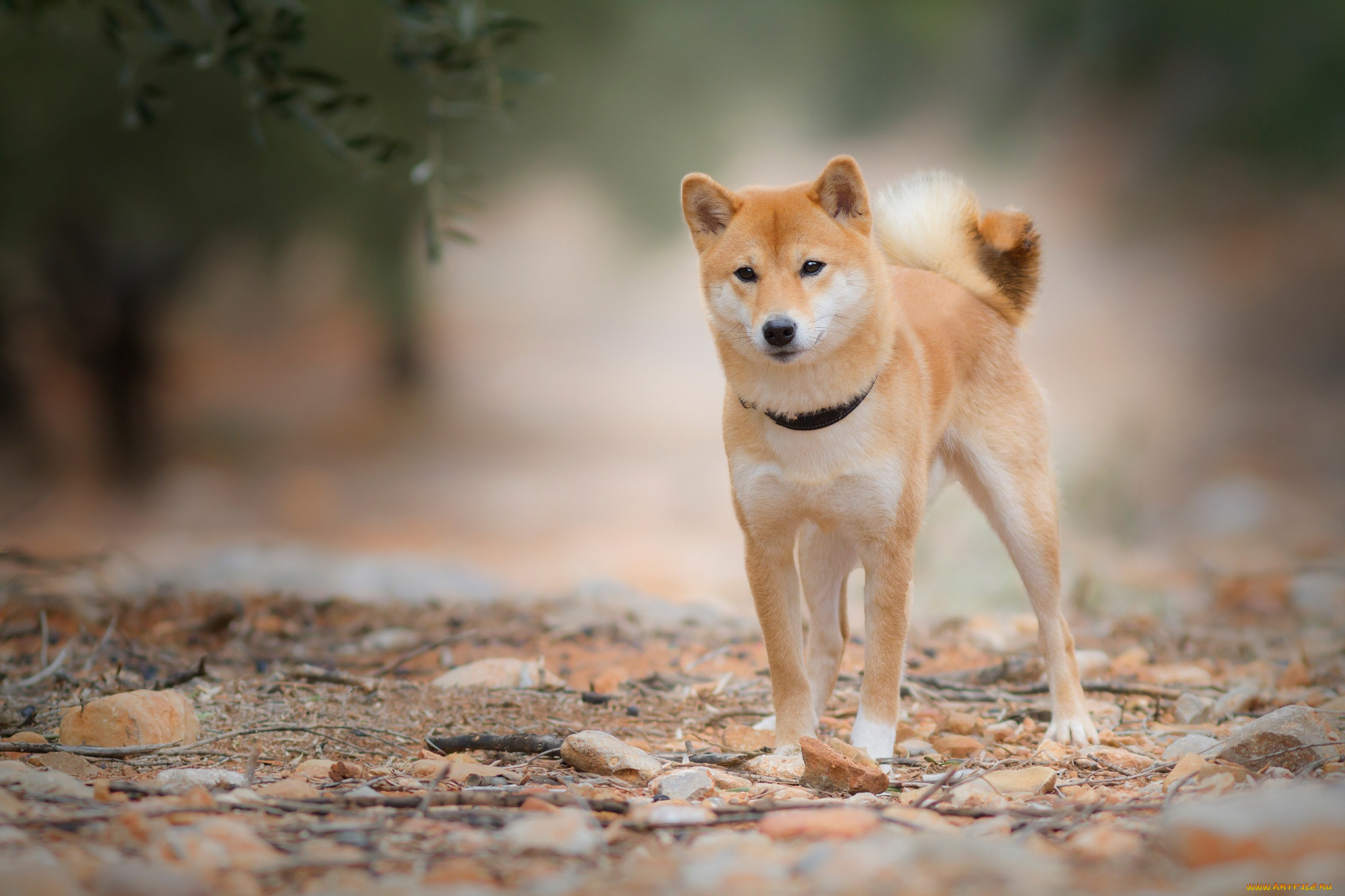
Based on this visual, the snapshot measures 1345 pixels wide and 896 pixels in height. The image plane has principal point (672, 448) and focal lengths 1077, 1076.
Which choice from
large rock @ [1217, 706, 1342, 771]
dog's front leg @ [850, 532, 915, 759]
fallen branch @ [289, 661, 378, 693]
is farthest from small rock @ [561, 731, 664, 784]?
large rock @ [1217, 706, 1342, 771]

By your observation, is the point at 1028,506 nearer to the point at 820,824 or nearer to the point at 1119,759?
the point at 1119,759

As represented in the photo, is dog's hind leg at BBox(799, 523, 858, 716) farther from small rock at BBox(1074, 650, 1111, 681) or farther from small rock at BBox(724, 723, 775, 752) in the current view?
small rock at BBox(1074, 650, 1111, 681)

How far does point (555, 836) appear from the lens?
1.85 metres

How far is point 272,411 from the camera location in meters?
12.1

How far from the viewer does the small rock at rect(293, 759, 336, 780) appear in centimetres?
248

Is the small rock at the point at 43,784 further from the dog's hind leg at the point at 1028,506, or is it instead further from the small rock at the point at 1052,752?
the dog's hind leg at the point at 1028,506

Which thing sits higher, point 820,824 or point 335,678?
point 335,678

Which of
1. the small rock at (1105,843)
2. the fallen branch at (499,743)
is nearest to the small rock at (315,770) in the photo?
the fallen branch at (499,743)

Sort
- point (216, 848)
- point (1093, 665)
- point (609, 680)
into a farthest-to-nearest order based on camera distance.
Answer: point (1093, 665) < point (609, 680) < point (216, 848)

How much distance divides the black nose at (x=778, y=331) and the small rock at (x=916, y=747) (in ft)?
3.90

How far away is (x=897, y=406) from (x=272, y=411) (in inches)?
410

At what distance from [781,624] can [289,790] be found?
1394 mm

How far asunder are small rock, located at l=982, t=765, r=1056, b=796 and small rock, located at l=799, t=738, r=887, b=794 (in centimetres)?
25

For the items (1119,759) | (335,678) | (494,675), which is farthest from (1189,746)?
(335,678)
